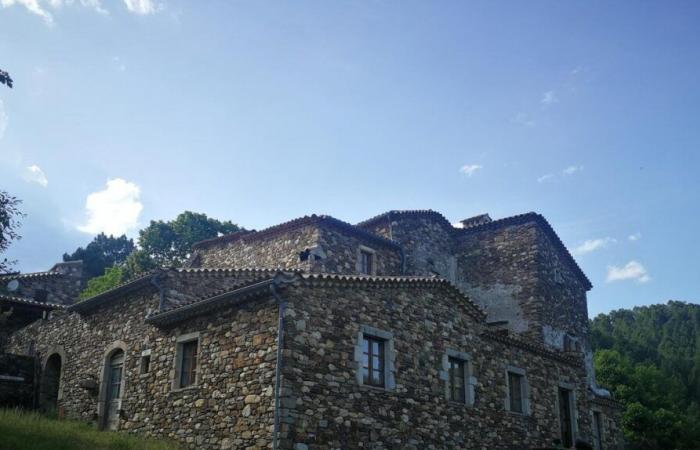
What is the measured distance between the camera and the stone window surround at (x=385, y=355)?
15469 millimetres

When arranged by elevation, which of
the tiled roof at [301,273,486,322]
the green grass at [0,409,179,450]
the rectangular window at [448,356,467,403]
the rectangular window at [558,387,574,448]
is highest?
the tiled roof at [301,273,486,322]

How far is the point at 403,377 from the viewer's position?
1658 cm

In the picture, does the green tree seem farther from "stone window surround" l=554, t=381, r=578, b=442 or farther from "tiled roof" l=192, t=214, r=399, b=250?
"stone window surround" l=554, t=381, r=578, b=442

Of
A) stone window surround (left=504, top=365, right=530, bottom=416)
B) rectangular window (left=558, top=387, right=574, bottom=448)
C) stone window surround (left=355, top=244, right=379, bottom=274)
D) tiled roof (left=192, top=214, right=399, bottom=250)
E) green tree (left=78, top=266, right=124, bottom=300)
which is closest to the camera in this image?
stone window surround (left=504, top=365, right=530, bottom=416)

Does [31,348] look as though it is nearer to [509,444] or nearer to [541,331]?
[509,444]

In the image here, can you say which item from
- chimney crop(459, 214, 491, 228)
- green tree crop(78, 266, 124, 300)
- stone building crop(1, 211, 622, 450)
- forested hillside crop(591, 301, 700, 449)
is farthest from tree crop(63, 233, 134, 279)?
forested hillside crop(591, 301, 700, 449)

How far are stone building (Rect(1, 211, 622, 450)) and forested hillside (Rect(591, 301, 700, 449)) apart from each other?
703 inches

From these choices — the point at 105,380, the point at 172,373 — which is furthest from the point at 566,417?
the point at 105,380

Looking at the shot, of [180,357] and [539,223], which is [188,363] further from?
[539,223]

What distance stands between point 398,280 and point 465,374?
12.5 ft

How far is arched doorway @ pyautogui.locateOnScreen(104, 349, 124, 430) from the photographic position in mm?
19000

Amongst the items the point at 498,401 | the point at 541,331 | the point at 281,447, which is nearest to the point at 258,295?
the point at 281,447

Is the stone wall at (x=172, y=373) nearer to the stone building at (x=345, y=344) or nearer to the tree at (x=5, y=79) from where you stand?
the stone building at (x=345, y=344)

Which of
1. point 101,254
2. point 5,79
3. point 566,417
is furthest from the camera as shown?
point 101,254
